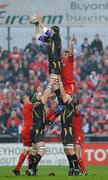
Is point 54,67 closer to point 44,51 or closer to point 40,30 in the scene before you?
point 40,30

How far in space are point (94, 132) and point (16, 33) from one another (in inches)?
197

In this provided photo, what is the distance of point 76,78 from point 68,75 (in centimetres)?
1256

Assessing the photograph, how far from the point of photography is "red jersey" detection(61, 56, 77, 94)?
18.7m

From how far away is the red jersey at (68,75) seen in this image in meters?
18.7

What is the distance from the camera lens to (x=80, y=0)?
32.0 meters

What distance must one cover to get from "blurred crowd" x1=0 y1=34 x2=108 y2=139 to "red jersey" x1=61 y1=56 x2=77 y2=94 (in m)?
9.88

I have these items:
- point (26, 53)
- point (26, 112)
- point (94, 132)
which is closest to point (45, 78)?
point (26, 53)

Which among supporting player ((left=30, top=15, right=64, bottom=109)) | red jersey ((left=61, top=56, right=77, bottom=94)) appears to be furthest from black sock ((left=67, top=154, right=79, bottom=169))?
supporting player ((left=30, top=15, right=64, bottom=109))

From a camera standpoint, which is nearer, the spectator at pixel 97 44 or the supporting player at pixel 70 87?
the supporting player at pixel 70 87

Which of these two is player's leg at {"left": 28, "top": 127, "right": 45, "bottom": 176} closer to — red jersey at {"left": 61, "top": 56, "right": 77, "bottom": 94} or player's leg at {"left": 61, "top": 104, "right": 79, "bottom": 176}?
player's leg at {"left": 61, "top": 104, "right": 79, "bottom": 176}

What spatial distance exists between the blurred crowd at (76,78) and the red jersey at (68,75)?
32.4 ft

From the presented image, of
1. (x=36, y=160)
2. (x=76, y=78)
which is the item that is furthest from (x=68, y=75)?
(x=76, y=78)

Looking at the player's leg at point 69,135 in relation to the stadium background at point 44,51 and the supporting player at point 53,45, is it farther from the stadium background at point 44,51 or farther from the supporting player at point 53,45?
the stadium background at point 44,51

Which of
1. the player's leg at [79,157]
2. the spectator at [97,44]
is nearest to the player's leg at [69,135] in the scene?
the player's leg at [79,157]
